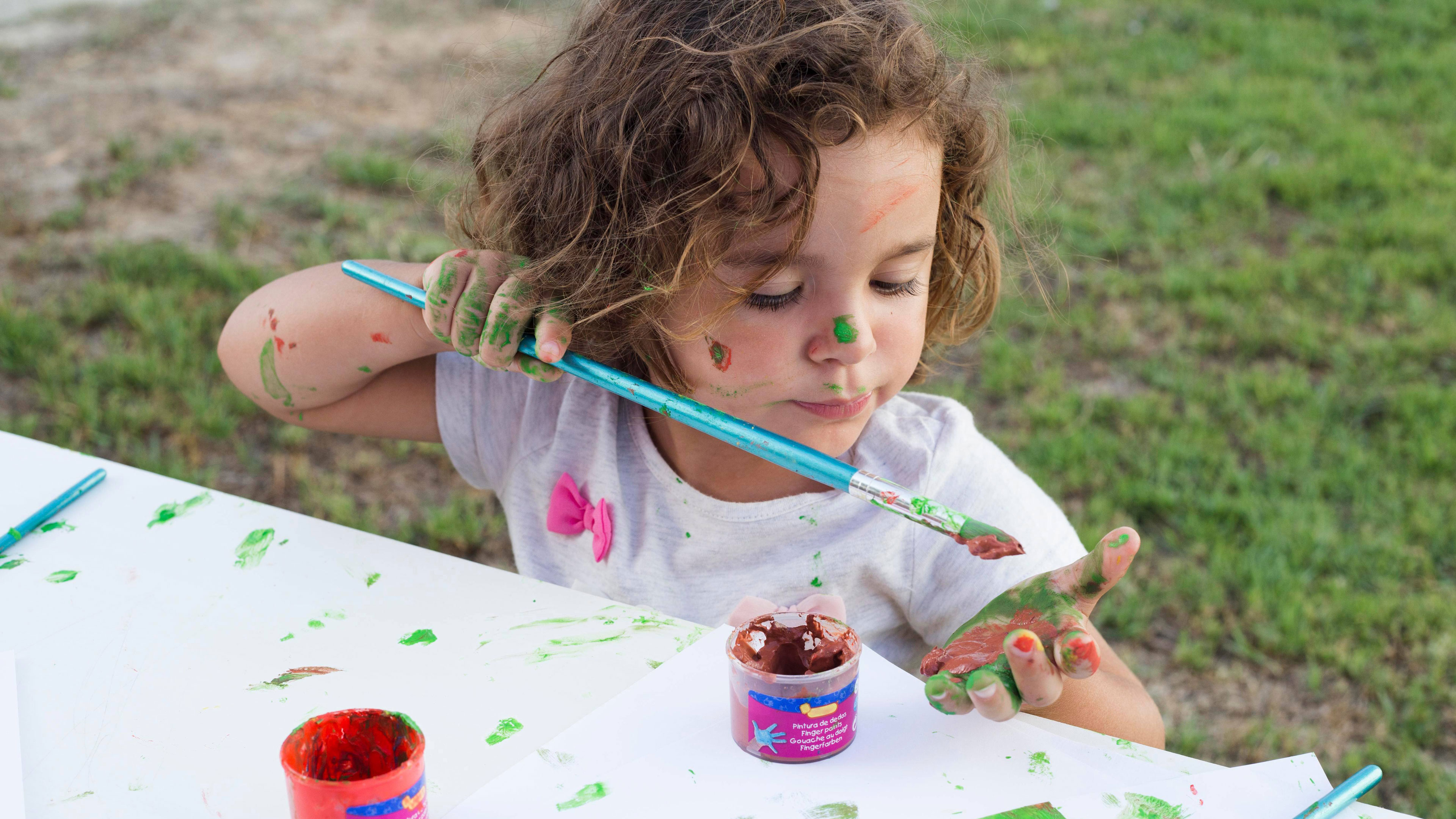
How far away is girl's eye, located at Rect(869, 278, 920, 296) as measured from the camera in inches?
→ 44.5

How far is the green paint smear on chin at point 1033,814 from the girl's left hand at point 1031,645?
0.08 m

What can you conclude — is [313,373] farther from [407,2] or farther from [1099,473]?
[407,2]

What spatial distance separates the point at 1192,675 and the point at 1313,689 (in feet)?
0.57

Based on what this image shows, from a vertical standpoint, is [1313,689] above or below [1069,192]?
below

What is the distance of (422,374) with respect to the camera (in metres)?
1.48

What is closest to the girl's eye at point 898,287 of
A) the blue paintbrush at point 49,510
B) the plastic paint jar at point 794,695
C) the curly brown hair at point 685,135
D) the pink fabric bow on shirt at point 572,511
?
the curly brown hair at point 685,135

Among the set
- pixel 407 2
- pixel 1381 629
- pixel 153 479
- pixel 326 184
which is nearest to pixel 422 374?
pixel 153 479

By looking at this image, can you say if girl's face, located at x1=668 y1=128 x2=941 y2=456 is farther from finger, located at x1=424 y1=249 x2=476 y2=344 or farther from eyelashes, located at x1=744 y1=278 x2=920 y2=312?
finger, located at x1=424 y1=249 x2=476 y2=344

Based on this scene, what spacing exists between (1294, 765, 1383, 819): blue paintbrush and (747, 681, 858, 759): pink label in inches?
12.3

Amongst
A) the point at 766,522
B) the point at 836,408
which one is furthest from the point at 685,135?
the point at 766,522

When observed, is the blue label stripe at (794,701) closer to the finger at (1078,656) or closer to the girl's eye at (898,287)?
the finger at (1078,656)

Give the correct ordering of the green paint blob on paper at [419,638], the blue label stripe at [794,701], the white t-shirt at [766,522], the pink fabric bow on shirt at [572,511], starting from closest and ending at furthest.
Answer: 1. the blue label stripe at [794,701]
2. the green paint blob on paper at [419,638]
3. the white t-shirt at [766,522]
4. the pink fabric bow on shirt at [572,511]

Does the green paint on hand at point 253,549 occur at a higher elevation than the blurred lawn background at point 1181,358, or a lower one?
higher

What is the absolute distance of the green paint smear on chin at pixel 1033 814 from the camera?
844mm
